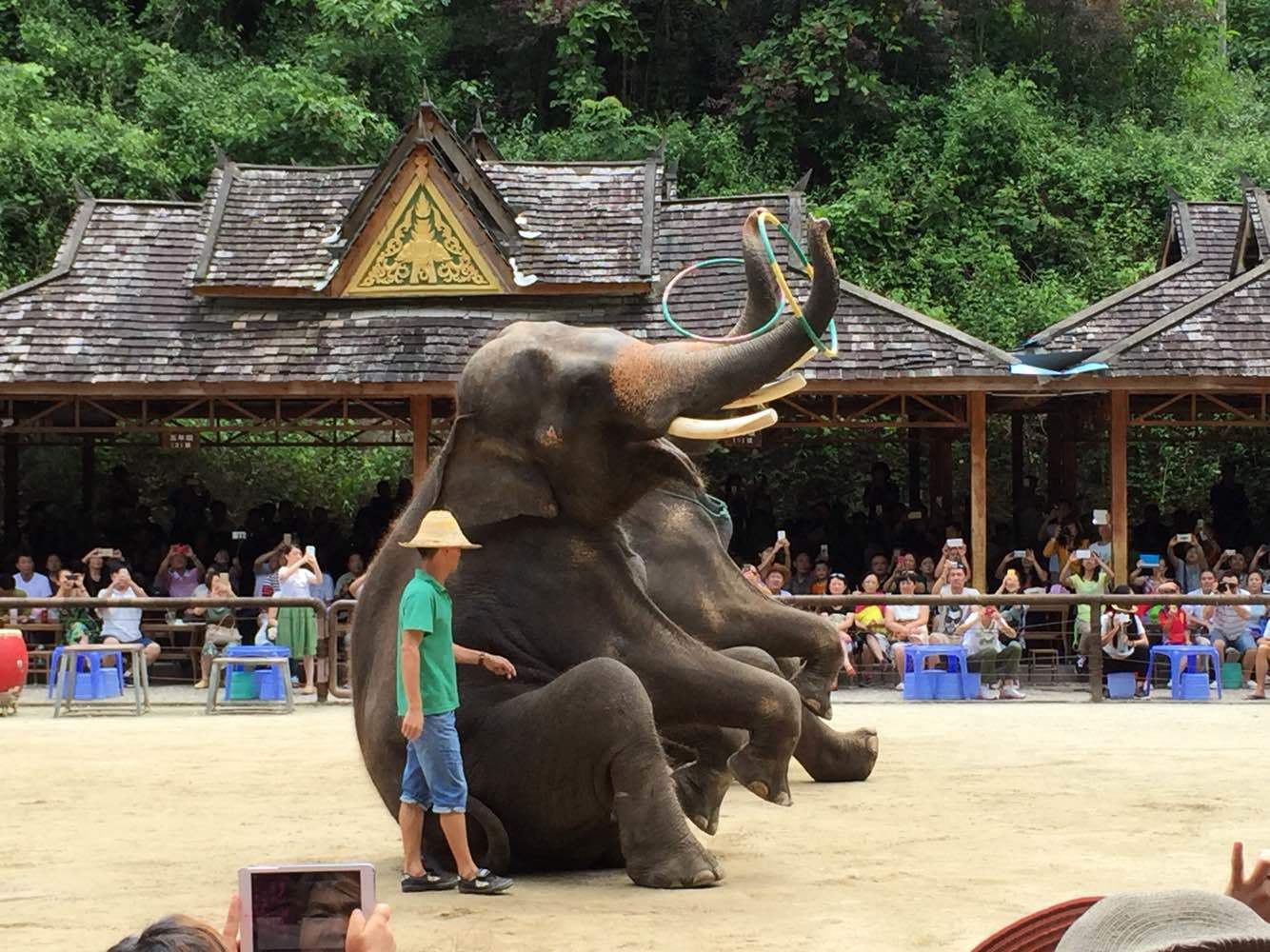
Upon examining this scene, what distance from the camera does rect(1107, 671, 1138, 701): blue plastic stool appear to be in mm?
17125

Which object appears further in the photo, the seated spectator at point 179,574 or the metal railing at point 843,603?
the seated spectator at point 179,574

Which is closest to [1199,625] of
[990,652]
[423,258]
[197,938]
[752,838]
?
[990,652]

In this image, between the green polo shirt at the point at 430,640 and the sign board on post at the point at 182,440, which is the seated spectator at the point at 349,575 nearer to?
the sign board on post at the point at 182,440

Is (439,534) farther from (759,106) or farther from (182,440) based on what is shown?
(759,106)

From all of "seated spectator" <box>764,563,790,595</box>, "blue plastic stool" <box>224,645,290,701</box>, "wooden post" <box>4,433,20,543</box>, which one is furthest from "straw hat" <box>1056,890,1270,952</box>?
"wooden post" <box>4,433,20,543</box>

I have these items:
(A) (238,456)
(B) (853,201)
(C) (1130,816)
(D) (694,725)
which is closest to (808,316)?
(D) (694,725)

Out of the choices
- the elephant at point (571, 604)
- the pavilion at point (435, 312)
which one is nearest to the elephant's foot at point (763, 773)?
the elephant at point (571, 604)

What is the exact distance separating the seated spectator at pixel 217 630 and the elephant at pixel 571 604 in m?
9.61

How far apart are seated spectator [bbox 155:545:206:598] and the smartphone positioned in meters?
15.9

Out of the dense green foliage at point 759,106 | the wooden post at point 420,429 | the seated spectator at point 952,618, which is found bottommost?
the seated spectator at point 952,618

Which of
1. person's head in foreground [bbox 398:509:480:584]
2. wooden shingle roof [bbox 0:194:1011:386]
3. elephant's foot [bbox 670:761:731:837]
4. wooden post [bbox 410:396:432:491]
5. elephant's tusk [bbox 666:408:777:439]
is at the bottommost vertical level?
elephant's foot [bbox 670:761:731:837]

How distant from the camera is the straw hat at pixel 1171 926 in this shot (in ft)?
7.46

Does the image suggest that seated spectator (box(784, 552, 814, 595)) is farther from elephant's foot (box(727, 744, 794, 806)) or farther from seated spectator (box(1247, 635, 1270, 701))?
elephant's foot (box(727, 744, 794, 806))

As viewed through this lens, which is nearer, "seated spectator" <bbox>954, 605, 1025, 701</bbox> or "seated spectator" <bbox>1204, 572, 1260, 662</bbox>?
"seated spectator" <bbox>954, 605, 1025, 701</bbox>
